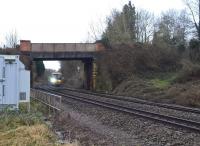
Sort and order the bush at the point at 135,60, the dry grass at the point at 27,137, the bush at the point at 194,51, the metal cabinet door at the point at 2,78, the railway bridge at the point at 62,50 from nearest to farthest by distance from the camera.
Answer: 1. the dry grass at the point at 27,137
2. the metal cabinet door at the point at 2,78
3. the bush at the point at 194,51
4. the bush at the point at 135,60
5. the railway bridge at the point at 62,50

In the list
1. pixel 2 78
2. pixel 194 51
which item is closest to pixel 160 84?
pixel 194 51

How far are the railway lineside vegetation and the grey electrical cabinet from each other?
585 inches

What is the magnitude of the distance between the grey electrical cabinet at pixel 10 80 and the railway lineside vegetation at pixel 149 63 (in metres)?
14.9

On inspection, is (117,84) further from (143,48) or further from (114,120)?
(114,120)

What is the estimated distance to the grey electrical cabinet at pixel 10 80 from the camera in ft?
59.1

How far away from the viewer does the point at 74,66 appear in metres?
90.1

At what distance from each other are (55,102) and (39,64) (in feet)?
259

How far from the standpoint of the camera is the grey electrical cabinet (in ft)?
59.1

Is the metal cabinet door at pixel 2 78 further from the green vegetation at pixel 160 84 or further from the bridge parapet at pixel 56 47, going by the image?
the bridge parapet at pixel 56 47

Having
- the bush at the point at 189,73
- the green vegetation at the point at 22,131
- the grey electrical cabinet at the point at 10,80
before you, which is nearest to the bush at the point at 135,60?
the bush at the point at 189,73

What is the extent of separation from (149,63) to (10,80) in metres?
34.4

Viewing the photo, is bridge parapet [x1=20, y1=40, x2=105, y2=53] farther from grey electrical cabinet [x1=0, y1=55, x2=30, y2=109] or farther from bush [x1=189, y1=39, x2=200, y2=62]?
grey electrical cabinet [x1=0, y1=55, x2=30, y2=109]

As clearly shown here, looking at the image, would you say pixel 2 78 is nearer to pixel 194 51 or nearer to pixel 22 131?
pixel 22 131

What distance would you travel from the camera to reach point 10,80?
60.1 ft
